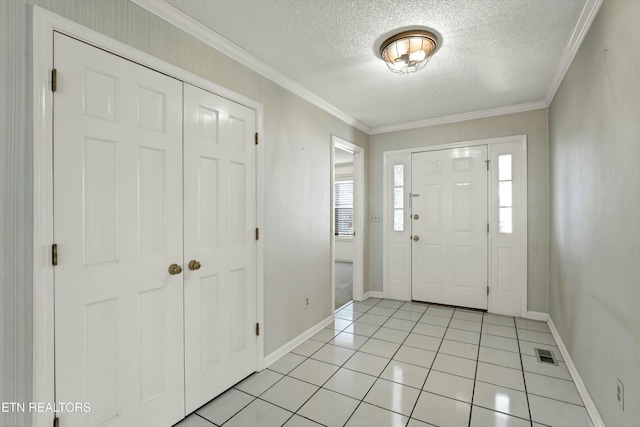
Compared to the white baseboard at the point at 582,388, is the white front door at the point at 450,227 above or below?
above

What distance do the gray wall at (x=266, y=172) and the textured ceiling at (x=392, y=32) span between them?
0.24m

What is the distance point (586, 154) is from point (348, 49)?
1.82 m

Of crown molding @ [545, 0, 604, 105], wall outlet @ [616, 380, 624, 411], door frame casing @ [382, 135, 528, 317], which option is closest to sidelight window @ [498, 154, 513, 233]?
door frame casing @ [382, 135, 528, 317]

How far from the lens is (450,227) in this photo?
402 cm

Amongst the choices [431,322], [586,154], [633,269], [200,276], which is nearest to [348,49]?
[586,154]

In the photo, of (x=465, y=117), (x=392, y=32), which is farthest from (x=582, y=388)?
(x=465, y=117)

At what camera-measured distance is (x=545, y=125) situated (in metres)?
3.49

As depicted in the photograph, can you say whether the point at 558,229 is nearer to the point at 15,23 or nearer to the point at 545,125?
the point at 545,125

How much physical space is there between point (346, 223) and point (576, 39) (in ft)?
19.7

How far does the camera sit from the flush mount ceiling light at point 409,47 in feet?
6.83

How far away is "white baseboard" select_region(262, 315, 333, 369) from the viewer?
2.57 m

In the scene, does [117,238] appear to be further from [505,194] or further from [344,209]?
[344,209]

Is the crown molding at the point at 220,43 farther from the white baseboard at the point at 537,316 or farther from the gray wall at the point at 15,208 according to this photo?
the white baseboard at the point at 537,316

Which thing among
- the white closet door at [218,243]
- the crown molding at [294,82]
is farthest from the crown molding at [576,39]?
the white closet door at [218,243]
